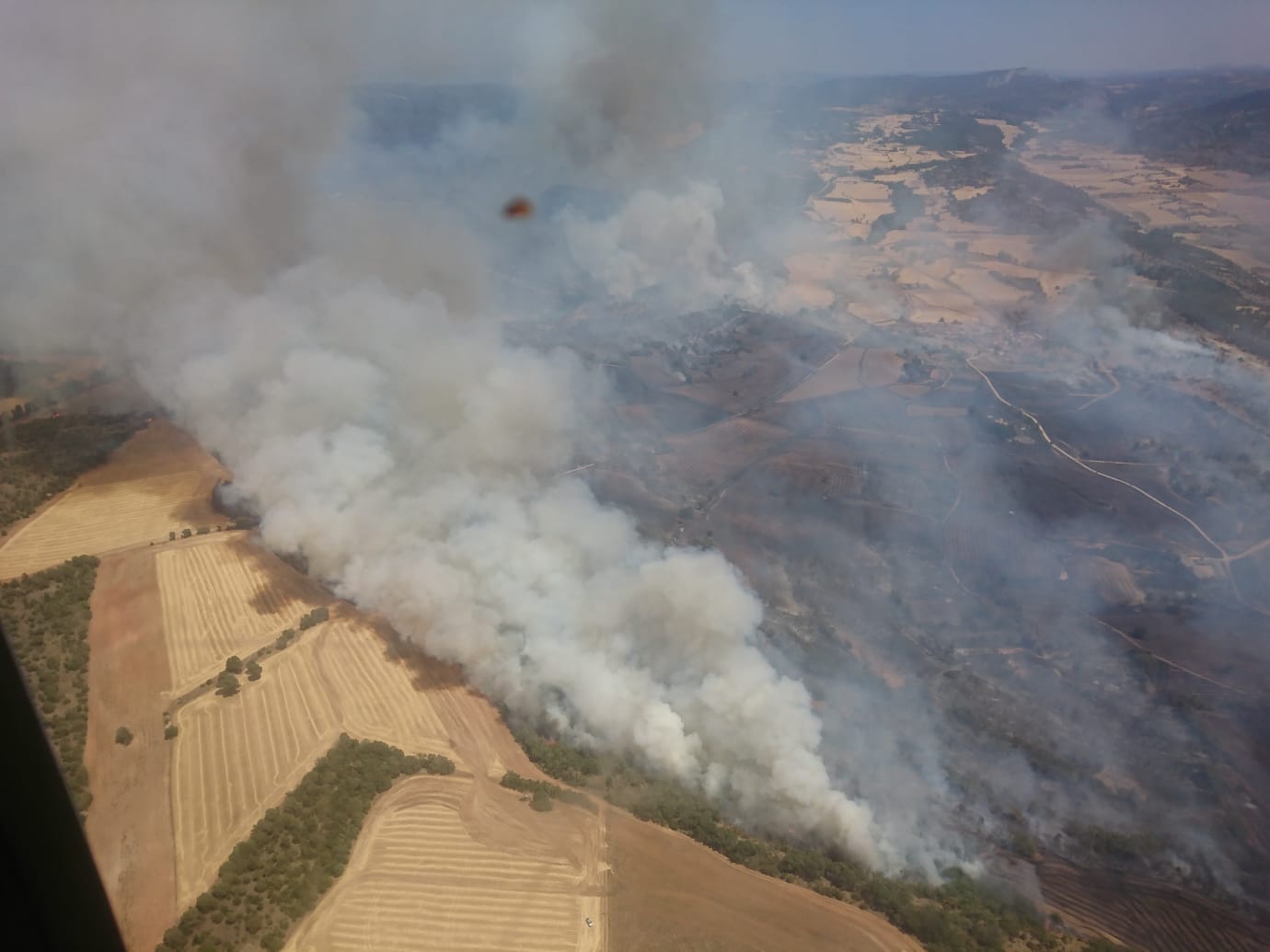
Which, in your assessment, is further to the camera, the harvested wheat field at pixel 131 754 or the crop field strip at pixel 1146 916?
the crop field strip at pixel 1146 916

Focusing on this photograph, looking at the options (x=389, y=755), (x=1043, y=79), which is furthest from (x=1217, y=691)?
(x=1043, y=79)

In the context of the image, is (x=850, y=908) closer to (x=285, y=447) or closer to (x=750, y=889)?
A: (x=750, y=889)

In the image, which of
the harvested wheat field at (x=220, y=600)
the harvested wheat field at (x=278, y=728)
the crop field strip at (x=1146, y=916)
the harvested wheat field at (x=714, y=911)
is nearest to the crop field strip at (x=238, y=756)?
the harvested wheat field at (x=278, y=728)

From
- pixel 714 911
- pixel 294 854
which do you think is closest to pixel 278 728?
pixel 294 854

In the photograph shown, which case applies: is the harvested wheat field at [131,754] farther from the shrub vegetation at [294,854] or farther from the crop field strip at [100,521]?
the crop field strip at [100,521]

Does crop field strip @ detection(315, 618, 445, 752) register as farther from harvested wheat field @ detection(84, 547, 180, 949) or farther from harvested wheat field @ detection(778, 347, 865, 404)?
harvested wheat field @ detection(778, 347, 865, 404)

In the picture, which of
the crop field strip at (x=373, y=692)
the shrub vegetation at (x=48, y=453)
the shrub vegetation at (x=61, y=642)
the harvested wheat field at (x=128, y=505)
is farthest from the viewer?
the shrub vegetation at (x=48, y=453)

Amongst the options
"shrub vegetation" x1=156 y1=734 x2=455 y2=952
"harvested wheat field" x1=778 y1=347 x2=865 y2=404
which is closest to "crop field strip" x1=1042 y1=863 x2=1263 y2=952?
"shrub vegetation" x1=156 y1=734 x2=455 y2=952
